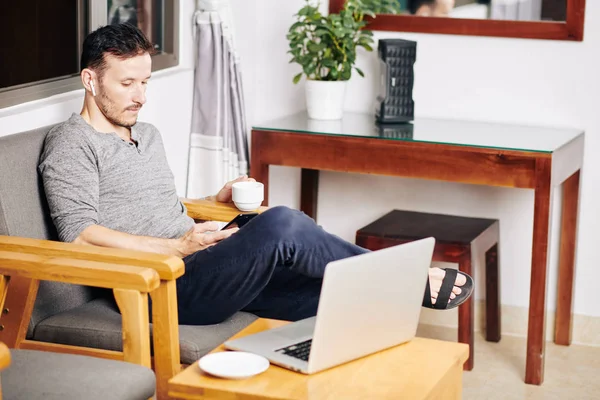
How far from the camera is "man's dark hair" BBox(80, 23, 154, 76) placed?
98.7 inches

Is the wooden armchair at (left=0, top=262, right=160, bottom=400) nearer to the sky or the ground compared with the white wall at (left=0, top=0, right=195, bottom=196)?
nearer to the ground

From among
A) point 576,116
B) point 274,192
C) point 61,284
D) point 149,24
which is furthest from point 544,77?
point 61,284

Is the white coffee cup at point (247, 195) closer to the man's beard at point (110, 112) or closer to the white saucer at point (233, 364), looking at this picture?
the man's beard at point (110, 112)

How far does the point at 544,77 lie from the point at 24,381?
2.31 metres

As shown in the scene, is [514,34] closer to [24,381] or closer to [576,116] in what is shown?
[576,116]

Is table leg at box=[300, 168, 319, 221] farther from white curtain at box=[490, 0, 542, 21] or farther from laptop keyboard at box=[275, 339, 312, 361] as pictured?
laptop keyboard at box=[275, 339, 312, 361]

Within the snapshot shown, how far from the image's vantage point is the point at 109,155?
8.33 feet

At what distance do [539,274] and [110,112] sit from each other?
147cm

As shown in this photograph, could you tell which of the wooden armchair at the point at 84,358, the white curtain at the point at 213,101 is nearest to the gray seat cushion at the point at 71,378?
the wooden armchair at the point at 84,358

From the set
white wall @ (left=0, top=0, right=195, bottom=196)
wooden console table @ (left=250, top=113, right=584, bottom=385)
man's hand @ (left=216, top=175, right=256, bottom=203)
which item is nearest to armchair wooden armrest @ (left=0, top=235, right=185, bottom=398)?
man's hand @ (left=216, top=175, right=256, bottom=203)

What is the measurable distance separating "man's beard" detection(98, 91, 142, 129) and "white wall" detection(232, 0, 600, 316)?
1.26 metres

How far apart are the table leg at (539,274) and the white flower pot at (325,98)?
83 cm

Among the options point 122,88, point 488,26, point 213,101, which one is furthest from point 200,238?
point 488,26

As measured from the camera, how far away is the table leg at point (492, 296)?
3.59 m
